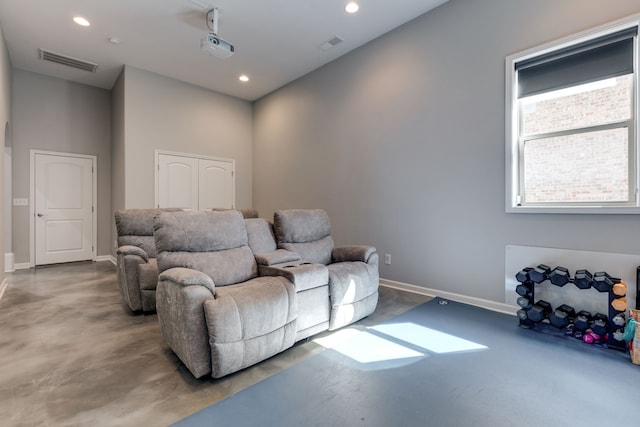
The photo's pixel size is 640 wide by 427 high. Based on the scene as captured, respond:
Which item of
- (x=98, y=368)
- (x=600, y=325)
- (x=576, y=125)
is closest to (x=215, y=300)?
(x=98, y=368)

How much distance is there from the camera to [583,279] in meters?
2.31

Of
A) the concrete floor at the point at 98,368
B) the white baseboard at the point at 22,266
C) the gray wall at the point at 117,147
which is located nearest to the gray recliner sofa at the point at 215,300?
the concrete floor at the point at 98,368

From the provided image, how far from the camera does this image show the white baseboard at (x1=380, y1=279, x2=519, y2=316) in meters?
2.88

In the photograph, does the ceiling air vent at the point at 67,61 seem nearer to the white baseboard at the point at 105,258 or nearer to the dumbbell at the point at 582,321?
the white baseboard at the point at 105,258

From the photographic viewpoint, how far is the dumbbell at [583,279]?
230cm

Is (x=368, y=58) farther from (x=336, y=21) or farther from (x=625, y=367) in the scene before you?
(x=625, y=367)

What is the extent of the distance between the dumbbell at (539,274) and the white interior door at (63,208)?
692 centimetres

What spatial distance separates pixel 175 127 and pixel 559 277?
5.66 m

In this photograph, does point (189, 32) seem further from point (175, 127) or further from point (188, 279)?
point (188, 279)

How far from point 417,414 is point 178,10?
440 cm

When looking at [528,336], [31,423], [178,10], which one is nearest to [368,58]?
[178,10]

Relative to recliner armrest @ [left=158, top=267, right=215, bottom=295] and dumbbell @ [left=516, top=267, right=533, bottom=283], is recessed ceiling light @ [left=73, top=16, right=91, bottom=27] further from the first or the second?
dumbbell @ [left=516, top=267, right=533, bottom=283]

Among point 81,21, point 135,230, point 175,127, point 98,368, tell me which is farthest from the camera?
point 175,127

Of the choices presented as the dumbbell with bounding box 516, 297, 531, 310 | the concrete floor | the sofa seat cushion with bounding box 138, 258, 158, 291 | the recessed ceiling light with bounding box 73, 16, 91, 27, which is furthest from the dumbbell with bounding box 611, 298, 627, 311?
the recessed ceiling light with bounding box 73, 16, 91, 27
